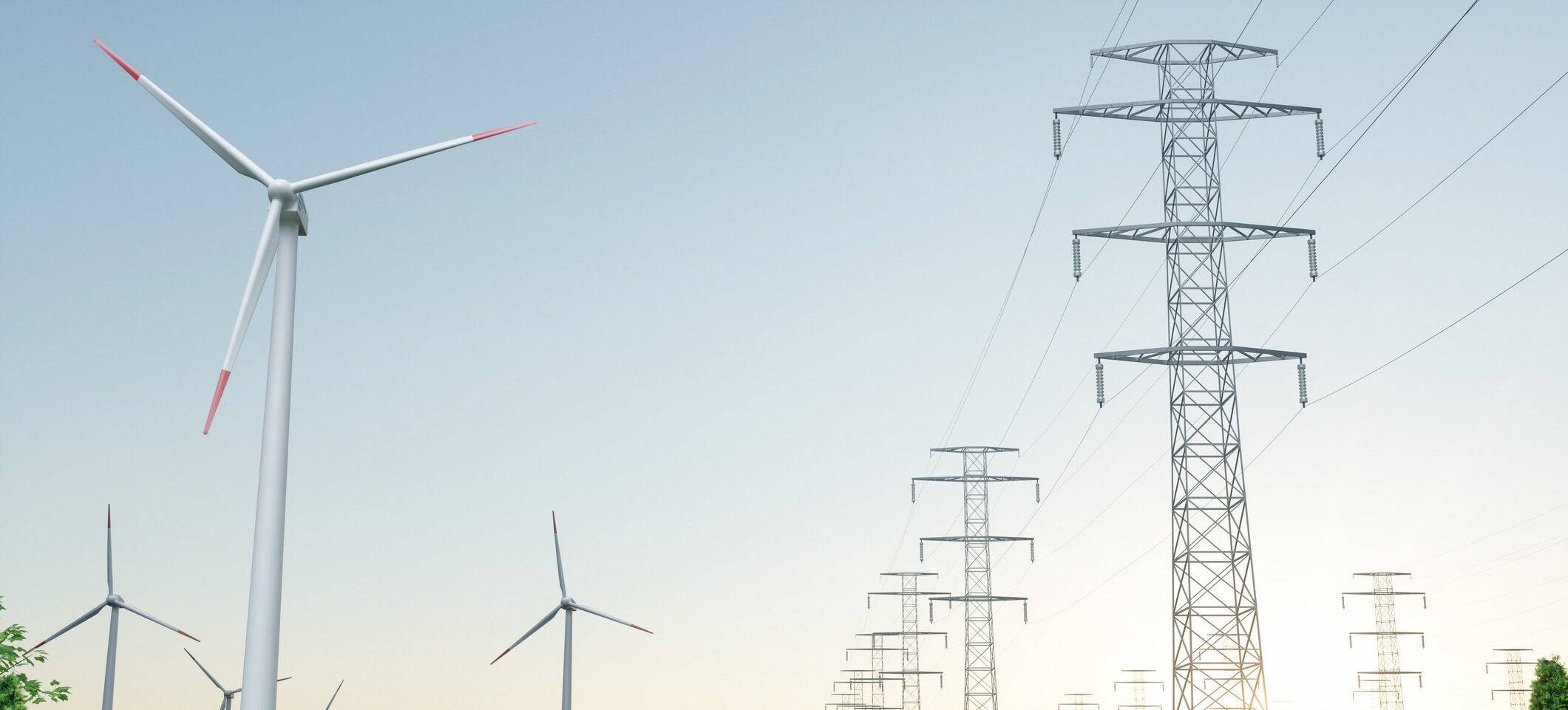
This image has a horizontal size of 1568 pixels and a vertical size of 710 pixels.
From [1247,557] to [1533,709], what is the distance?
208ft

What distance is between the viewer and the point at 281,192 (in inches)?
1480

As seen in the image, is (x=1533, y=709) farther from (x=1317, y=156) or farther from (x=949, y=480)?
(x=1317, y=156)

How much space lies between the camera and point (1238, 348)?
60344 mm

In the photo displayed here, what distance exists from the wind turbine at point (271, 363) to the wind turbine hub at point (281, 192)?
0.6 inches

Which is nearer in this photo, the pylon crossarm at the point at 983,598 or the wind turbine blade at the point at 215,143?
the wind turbine blade at the point at 215,143

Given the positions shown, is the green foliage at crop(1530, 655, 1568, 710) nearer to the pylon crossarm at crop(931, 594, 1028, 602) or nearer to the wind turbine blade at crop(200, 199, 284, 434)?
the pylon crossarm at crop(931, 594, 1028, 602)

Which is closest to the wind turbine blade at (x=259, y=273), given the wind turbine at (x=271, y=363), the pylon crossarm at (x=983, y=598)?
the wind turbine at (x=271, y=363)

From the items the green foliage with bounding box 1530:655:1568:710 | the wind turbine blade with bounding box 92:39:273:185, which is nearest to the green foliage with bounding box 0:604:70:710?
the wind turbine blade with bounding box 92:39:273:185

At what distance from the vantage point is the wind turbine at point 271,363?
32.6 m

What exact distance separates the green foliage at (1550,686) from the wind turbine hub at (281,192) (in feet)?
312

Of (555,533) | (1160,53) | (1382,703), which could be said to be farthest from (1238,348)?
(1382,703)

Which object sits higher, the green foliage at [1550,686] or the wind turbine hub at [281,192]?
the wind turbine hub at [281,192]

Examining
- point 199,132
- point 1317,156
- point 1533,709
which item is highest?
point 1317,156

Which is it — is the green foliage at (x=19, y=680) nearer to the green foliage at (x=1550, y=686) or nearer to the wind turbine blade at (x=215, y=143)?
the wind turbine blade at (x=215, y=143)
